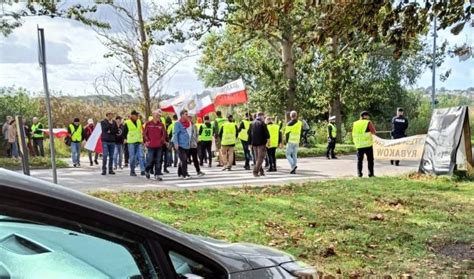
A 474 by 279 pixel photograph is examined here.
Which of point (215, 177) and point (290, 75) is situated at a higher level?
point (290, 75)

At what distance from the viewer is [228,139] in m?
16.9

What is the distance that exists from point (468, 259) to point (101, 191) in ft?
25.5

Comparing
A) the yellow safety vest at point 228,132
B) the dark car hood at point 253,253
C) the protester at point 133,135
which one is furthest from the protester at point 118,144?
the dark car hood at point 253,253

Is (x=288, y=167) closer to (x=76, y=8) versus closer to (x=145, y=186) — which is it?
(x=145, y=186)

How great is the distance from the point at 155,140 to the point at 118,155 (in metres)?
3.64

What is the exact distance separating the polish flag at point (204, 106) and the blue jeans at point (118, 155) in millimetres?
4402

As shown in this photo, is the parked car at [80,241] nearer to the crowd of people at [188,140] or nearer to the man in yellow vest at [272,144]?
the crowd of people at [188,140]

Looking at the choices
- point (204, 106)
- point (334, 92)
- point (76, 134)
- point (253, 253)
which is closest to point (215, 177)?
point (76, 134)

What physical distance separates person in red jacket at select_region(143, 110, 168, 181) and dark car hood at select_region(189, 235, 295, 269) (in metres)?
11.2

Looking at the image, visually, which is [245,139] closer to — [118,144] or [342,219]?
[118,144]

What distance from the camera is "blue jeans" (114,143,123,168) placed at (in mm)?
16359

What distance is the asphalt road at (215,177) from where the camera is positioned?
12914 millimetres

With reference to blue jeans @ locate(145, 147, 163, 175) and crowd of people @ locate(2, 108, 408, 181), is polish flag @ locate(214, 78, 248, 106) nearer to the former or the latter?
crowd of people @ locate(2, 108, 408, 181)

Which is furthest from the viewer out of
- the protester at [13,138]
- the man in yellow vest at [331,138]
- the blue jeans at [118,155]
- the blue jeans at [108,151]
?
the protester at [13,138]
